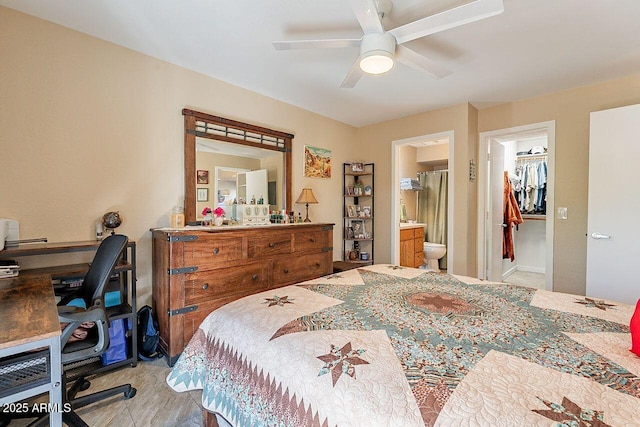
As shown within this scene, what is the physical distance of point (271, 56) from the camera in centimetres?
247

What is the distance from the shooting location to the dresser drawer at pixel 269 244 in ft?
A: 8.68

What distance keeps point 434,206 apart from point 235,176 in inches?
153

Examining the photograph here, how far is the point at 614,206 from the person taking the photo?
8.51ft

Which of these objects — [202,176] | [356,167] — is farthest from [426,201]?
[202,176]

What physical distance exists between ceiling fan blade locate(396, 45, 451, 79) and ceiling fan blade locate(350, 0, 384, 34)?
Result: 241 mm

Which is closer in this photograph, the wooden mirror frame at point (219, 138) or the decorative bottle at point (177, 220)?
the decorative bottle at point (177, 220)

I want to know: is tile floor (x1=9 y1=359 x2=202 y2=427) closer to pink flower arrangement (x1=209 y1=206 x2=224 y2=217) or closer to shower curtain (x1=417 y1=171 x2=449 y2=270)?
pink flower arrangement (x1=209 y1=206 x2=224 y2=217)

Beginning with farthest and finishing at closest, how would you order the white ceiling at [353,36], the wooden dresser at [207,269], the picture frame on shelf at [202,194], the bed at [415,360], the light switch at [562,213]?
the light switch at [562,213] → the picture frame on shelf at [202,194] → the wooden dresser at [207,269] → the white ceiling at [353,36] → the bed at [415,360]

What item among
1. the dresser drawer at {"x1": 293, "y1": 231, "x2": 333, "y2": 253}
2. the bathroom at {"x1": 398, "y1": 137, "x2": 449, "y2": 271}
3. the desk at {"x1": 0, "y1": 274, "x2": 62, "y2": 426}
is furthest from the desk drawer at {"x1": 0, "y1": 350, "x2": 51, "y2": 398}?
the bathroom at {"x1": 398, "y1": 137, "x2": 449, "y2": 271}

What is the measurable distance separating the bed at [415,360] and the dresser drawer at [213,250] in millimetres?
904

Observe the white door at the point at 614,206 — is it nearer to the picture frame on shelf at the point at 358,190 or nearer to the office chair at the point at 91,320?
the picture frame on shelf at the point at 358,190

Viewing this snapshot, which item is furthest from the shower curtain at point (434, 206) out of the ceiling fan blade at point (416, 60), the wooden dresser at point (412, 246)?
the ceiling fan blade at point (416, 60)

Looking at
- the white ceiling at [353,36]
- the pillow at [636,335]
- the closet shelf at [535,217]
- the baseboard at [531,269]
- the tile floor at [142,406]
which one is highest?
the white ceiling at [353,36]

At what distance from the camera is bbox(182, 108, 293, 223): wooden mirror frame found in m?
2.71
